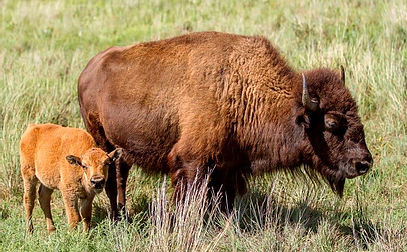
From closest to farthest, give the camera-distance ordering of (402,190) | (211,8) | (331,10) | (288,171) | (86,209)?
(86,209)
(288,171)
(402,190)
(331,10)
(211,8)

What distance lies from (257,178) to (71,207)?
201cm

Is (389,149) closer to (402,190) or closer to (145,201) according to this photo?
(402,190)

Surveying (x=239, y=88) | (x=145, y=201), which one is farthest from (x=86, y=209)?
(x=239, y=88)

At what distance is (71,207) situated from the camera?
5.97 metres

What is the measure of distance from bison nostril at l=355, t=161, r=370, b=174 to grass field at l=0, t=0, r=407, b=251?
0.51m

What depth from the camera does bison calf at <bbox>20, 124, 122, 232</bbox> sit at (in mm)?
5613

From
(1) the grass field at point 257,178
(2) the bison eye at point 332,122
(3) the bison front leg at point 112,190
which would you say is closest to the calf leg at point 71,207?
(1) the grass field at point 257,178

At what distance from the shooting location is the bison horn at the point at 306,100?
233 inches

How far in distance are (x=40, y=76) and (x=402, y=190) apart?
18.7 ft

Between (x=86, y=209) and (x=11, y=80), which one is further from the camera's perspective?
(x=11, y=80)

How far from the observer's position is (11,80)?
9.27 metres

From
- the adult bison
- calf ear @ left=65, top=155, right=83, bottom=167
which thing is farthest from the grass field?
calf ear @ left=65, top=155, right=83, bottom=167

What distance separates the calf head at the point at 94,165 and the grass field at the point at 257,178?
0.41 metres

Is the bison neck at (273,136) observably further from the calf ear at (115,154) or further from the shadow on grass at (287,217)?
the calf ear at (115,154)
